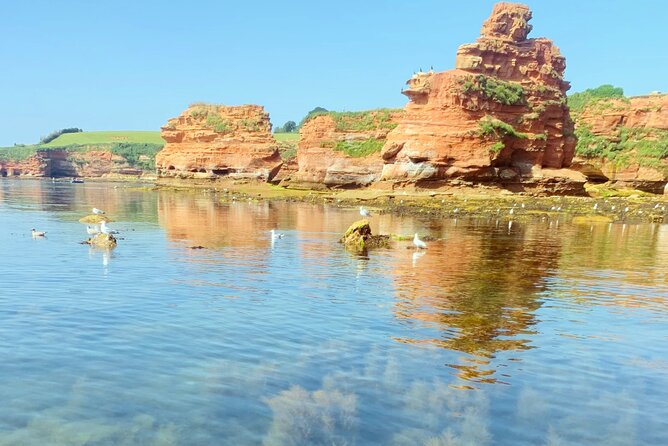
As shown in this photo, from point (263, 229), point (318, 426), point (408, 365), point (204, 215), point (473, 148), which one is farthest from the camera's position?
point (473, 148)

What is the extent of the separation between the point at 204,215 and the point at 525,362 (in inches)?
1389

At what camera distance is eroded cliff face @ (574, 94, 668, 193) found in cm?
7294

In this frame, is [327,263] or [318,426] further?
[327,263]

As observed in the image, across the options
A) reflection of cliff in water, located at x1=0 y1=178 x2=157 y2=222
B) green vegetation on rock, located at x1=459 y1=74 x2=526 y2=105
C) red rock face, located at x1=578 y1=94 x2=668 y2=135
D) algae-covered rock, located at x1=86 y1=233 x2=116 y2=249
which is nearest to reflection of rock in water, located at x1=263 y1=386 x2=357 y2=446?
algae-covered rock, located at x1=86 y1=233 x2=116 y2=249

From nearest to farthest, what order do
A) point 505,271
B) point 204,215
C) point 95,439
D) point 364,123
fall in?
point 95,439, point 505,271, point 204,215, point 364,123

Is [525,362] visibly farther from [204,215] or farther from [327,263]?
[204,215]

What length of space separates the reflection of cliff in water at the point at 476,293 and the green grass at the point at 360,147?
2019 inches

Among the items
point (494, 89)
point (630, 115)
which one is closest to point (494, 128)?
point (494, 89)

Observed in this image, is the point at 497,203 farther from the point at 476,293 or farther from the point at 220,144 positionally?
the point at 220,144

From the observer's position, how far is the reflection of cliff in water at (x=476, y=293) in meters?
10.9

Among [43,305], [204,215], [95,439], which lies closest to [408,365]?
[95,439]

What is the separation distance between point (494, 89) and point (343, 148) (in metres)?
23.7

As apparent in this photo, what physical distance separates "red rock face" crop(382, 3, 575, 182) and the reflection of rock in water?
55.0 metres

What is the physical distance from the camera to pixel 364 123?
83812 millimetres
